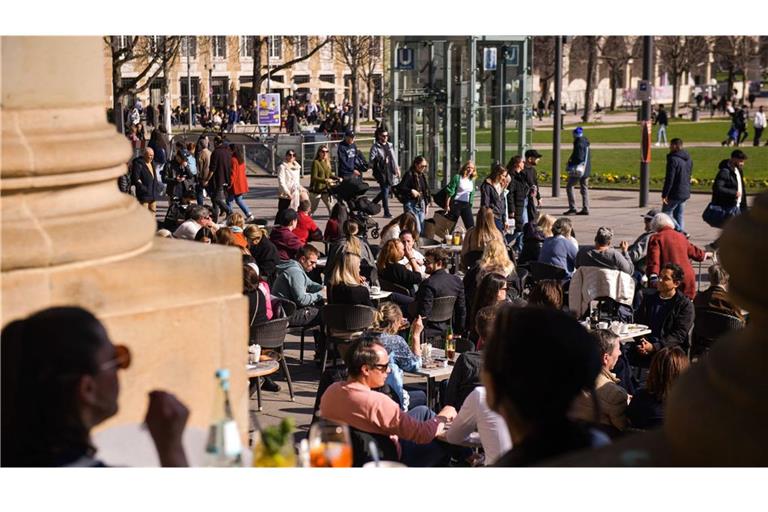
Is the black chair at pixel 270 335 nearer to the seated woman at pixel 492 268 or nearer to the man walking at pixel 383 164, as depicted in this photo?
the seated woman at pixel 492 268

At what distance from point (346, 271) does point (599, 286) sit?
2.52 m

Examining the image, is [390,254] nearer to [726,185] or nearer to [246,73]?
[726,185]

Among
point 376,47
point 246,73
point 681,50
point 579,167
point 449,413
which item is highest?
point 376,47

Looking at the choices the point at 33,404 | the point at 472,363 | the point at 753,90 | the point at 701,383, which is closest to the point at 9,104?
the point at 33,404

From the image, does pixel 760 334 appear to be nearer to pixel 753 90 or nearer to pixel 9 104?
pixel 9 104

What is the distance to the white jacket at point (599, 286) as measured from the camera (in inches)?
472

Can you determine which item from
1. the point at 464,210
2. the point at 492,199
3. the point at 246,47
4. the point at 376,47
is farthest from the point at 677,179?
the point at 246,47

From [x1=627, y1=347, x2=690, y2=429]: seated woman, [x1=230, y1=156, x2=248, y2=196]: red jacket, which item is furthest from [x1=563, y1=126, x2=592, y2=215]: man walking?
[x1=627, y1=347, x2=690, y2=429]: seated woman

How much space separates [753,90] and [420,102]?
72.6m

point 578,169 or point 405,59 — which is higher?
point 405,59

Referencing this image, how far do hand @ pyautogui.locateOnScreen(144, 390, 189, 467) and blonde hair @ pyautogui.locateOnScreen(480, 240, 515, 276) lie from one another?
29.5 ft

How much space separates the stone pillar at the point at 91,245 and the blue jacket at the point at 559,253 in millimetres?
10247

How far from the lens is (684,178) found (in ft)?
66.2

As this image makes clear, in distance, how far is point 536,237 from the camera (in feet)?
49.0
